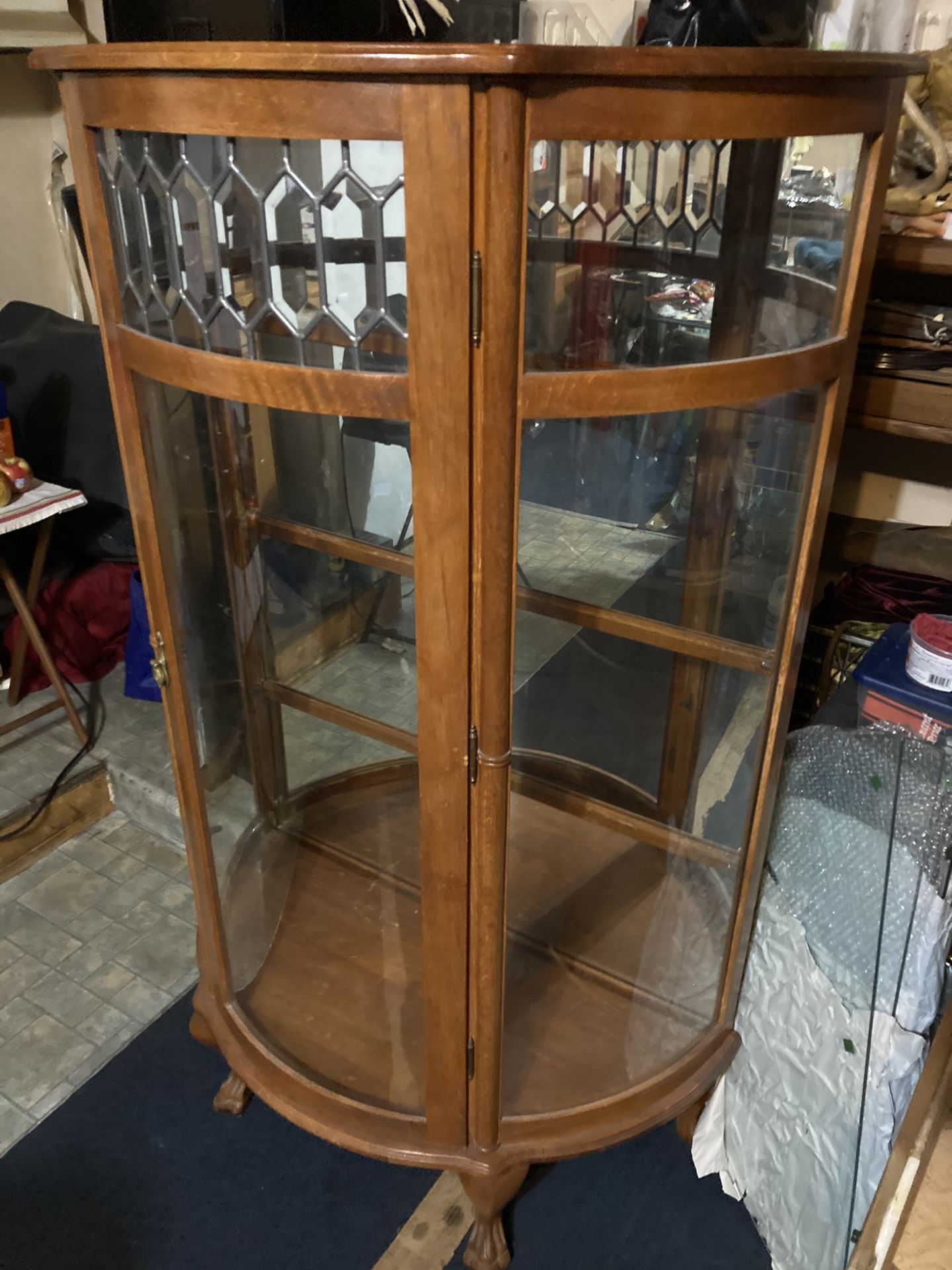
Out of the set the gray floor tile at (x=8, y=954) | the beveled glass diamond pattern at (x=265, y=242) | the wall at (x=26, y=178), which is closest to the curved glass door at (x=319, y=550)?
the beveled glass diamond pattern at (x=265, y=242)

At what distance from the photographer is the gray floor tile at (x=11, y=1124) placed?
1361 millimetres

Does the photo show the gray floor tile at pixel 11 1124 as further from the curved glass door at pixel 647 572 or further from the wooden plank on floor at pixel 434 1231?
the curved glass door at pixel 647 572

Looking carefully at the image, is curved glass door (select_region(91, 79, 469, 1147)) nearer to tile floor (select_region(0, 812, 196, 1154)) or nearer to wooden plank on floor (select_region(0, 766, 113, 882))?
tile floor (select_region(0, 812, 196, 1154))

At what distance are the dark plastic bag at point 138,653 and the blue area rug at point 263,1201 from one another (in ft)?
2.80

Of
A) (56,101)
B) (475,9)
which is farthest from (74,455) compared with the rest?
(475,9)

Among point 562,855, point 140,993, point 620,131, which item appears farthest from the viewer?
point 140,993

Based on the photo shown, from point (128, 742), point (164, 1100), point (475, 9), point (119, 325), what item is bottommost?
point (164, 1100)

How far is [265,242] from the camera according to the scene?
2.48ft

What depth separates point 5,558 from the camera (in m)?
1.96

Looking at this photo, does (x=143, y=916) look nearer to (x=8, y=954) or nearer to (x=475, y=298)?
(x=8, y=954)

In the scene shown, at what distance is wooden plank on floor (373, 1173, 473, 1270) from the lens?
1223 millimetres

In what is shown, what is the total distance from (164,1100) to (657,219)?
1.32 m

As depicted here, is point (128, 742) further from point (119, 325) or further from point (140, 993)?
point (119, 325)

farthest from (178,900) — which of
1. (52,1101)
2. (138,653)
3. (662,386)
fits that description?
(662,386)
